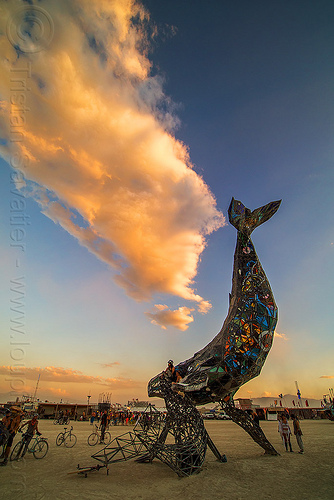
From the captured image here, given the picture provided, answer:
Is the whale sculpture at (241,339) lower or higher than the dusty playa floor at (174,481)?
higher

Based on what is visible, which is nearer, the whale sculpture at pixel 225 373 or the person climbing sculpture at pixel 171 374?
the whale sculpture at pixel 225 373

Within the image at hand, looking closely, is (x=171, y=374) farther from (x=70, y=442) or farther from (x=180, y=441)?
(x=70, y=442)

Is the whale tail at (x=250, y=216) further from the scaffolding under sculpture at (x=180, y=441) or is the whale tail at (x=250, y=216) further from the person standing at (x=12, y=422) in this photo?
the person standing at (x=12, y=422)

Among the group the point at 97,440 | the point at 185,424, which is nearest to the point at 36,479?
the point at 185,424

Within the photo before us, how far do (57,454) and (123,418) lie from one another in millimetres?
27088

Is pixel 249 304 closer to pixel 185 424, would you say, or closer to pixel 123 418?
pixel 185 424

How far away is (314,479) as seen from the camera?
23.1 feet

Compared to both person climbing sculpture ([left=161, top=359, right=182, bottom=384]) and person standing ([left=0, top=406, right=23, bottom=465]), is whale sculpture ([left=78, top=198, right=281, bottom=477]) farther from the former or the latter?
person standing ([left=0, top=406, right=23, bottom=465])

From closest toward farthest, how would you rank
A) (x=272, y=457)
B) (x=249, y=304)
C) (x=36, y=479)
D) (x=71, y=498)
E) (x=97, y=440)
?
(x=71, y=498)
(x=36, y=479)
(x=249, y=304)
(x=272, y=457)
(x=97, y=440)

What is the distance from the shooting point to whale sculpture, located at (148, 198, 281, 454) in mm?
8336

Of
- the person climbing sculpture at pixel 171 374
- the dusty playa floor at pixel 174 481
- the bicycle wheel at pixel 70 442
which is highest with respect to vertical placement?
the person climbing sculpture at pixel 171 374

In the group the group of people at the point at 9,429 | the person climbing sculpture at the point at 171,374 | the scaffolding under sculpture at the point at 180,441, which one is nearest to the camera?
the scaffolding under sculpture at the point at 180,441

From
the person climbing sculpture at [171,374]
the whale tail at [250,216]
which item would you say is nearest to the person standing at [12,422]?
the person climbing sculpture at [171,374]

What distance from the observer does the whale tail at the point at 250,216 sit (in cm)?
972
